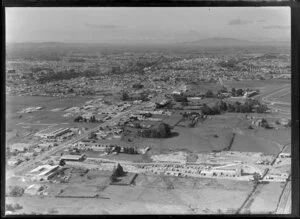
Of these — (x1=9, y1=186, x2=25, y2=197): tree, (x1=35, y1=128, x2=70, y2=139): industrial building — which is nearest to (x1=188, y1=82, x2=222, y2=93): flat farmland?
(x1=35, y1=128, x2=70, y2=139): industrial building

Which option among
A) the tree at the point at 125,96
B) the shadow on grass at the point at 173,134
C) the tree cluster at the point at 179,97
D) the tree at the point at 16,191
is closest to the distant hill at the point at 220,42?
the tree cluster at the point at 179,97

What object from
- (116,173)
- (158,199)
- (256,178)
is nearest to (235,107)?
(256,178)

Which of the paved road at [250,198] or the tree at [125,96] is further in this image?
the tree at [125,96]

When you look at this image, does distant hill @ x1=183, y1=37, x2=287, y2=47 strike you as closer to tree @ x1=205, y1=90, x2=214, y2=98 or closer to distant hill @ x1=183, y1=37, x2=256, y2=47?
distant hill @ x1=183, y1=37, x2=256, y2=47

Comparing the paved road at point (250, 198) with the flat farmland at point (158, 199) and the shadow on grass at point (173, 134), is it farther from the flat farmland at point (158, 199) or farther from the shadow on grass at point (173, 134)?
the shadow on grass at point (173, 134)

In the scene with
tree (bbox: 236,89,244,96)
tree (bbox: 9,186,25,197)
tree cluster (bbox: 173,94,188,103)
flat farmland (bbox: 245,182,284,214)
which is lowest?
flat farmland (bbox: 245,182,284,214)

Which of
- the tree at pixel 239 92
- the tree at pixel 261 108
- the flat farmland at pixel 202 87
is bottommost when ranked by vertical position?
the tree at pixel 261 108

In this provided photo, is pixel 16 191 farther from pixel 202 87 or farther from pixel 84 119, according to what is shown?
pixel 202 87

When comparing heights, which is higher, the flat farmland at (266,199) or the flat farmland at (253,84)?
the flat farmland at (253,84)

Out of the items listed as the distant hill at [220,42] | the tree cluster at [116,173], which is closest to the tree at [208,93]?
the distant hill at [220,42]

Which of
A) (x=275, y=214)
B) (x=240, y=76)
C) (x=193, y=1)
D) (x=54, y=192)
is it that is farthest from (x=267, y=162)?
(x=54, y=192)
